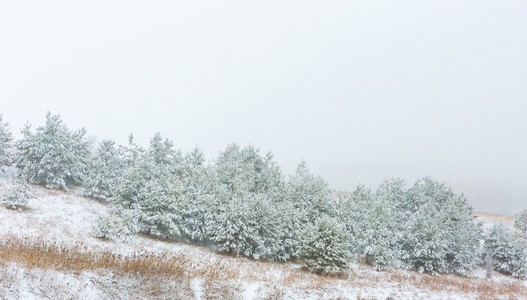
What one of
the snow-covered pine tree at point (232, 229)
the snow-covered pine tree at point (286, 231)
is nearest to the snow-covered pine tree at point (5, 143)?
the snow-covered pine tree at point (232, 229)

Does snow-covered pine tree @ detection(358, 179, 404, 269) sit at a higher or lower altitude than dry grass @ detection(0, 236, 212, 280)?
higher

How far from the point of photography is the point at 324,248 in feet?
53.5

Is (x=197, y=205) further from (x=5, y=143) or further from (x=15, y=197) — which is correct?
(x=5, y=143)

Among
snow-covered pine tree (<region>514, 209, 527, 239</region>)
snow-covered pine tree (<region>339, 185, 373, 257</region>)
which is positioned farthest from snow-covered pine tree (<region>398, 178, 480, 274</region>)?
snow-covered pine tree (<region>514, 209, 527, 239</region>)

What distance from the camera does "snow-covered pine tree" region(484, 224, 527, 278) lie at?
2372 cm

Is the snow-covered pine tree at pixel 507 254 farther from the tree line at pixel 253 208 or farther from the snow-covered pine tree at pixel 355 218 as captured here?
the snow-covered pine tree at pixel 355 218

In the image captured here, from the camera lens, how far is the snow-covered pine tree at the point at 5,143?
20.2 metres

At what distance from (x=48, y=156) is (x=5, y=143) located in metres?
2.80

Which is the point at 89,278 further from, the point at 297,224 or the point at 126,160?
the point at 126,160

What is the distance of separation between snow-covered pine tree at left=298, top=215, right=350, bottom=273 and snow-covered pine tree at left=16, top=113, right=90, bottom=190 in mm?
14478

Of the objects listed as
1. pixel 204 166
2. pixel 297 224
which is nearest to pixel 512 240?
pixel 297 224

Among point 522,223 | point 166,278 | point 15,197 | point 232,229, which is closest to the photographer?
point 166,278

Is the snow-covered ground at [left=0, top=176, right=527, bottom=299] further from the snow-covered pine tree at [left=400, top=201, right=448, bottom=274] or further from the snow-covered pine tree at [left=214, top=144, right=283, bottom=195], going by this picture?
the snow-covered pine tree at [left=214, top=144, right=283, bottom=195]

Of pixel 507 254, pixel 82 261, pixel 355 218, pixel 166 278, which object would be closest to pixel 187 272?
pixel 166 278
